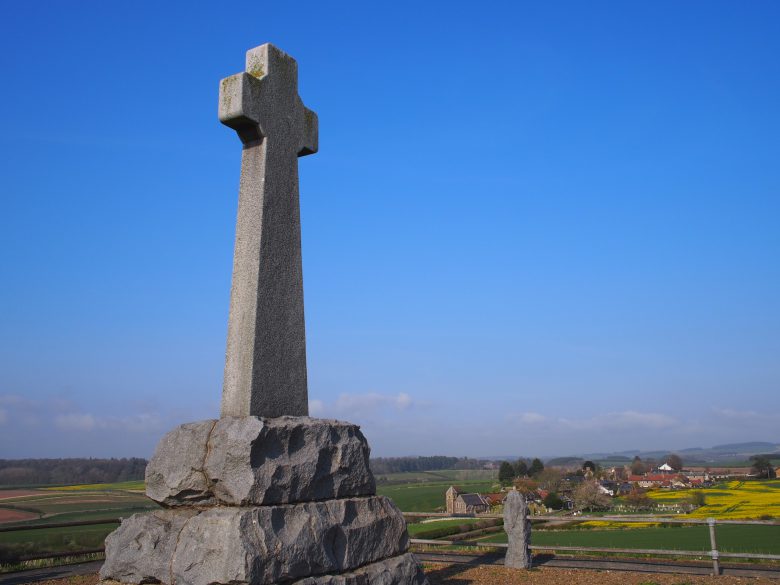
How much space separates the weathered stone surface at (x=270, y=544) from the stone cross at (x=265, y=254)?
0.92 m

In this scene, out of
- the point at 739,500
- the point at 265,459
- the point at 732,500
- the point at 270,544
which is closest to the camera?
the point at 270,544

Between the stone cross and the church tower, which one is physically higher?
the stone cross

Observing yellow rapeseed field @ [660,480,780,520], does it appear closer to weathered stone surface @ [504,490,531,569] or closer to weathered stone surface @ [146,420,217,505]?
weathered stone surface @ [504,490,531,569]

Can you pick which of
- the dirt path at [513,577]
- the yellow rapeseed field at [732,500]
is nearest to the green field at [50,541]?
the dirt path at [513,577]

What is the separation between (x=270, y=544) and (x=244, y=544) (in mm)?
231

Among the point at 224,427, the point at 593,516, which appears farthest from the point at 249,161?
the point at 593,516

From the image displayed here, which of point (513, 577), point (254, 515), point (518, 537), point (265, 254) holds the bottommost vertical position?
point (513, 577)

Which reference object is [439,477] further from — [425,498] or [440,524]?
[440,524]

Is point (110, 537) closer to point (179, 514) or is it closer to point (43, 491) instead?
point (179, 514)

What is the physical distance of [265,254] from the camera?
5.57m

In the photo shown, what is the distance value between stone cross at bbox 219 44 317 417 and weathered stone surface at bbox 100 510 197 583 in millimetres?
959

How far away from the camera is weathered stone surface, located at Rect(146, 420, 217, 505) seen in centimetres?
486

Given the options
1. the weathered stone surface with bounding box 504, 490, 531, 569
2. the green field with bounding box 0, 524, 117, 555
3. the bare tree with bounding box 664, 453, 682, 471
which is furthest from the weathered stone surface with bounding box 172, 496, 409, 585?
the bare tree with bounding box 664, 453, 682, 471

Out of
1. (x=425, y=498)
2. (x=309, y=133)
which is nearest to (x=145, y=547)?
(x=309, y=133)
